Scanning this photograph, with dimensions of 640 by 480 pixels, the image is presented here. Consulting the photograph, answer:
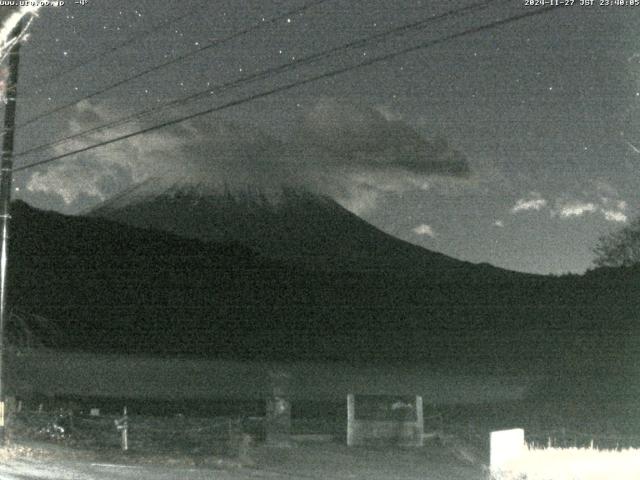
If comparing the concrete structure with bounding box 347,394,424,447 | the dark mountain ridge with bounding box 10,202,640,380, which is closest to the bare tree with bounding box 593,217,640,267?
the dark mountain ridge with bounding box 10,202,640,380

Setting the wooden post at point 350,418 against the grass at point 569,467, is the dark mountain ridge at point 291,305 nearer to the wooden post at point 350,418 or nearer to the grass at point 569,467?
the wooden post at point 350,418

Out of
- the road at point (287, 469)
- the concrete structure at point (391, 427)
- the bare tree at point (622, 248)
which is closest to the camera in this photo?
the road at point (287, 469)

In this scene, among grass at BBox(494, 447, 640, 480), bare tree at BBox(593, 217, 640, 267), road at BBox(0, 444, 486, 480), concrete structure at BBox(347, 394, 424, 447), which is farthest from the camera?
bare tree at BBox(593, 217, 640, 267)

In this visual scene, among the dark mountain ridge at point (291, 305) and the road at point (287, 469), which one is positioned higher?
the dark mountain ridge at point (291, 305)

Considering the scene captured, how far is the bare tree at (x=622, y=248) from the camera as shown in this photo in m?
60.0

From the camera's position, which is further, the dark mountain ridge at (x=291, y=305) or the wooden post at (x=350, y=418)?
the dark mountain ridge at (x=291, y=305)

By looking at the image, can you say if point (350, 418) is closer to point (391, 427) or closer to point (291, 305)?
point (391, 427)

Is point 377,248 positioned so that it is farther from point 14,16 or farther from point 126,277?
point 14,16

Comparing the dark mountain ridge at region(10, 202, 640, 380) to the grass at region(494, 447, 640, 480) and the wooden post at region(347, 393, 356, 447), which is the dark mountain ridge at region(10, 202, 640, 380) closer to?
the wooden post at region(347, 393, 356, 447)

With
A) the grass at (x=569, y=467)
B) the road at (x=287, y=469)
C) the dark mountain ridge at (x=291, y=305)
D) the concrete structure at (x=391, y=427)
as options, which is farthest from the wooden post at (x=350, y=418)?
the dark mountain ridge at (x=291, y=305)

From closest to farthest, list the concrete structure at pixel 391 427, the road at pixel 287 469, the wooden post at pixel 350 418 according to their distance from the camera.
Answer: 1. the road at pixel 287 469
2. the wooden post at pixel 350 418
3. the concrete structure at pixel 391 427

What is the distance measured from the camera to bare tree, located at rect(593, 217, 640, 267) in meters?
60.0

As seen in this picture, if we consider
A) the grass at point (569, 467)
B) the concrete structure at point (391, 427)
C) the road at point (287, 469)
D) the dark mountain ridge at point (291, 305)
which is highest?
the dark mountain ridge at point (291, 305)

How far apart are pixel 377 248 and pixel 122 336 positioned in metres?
110
